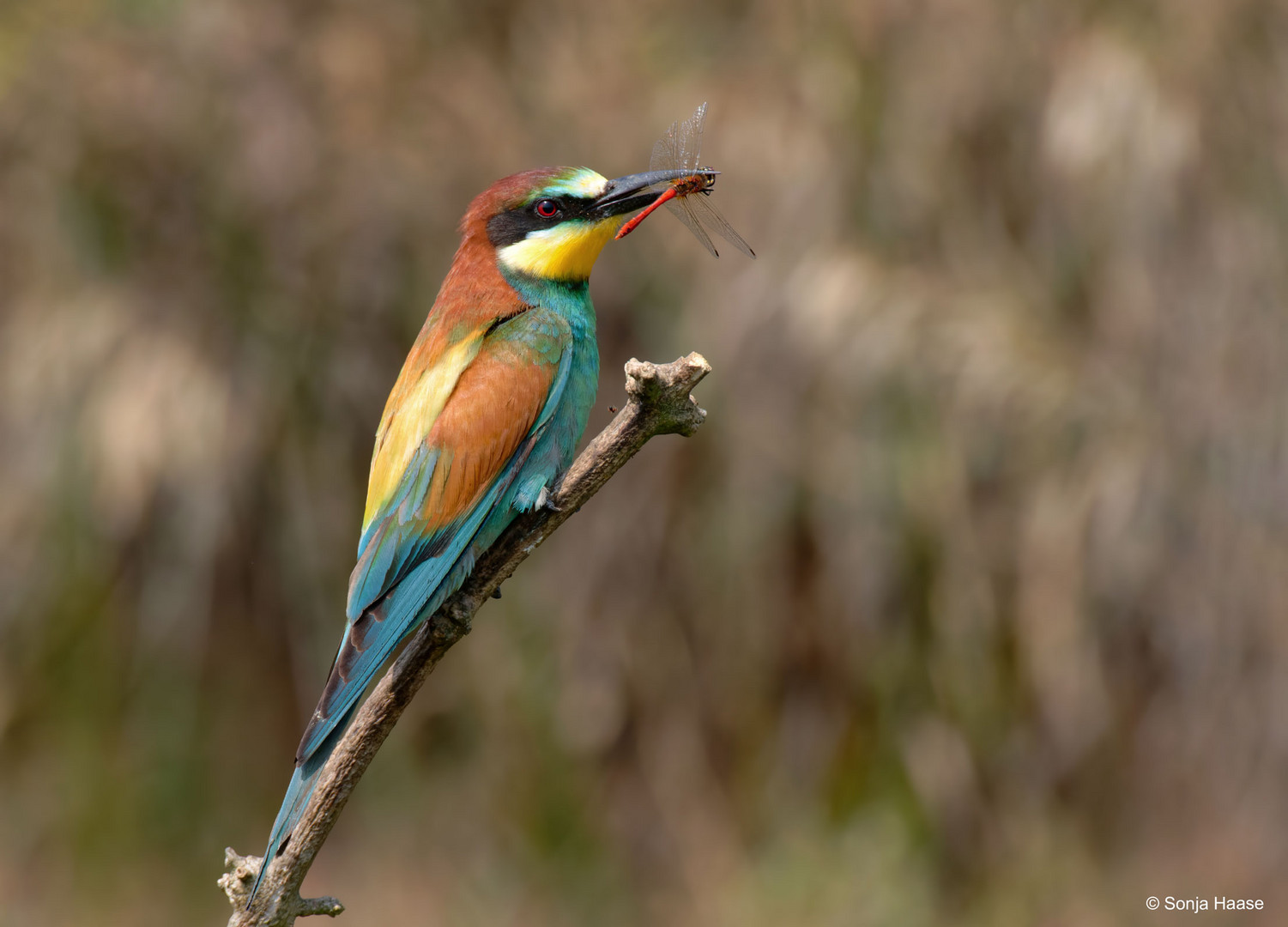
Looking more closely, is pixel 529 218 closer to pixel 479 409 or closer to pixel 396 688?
pixel 479 409

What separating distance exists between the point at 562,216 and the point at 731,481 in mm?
1801

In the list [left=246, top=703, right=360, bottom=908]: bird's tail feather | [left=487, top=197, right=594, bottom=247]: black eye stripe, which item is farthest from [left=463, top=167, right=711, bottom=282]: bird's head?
[left=246, top=703, right=360, bottom=908]: bird's tail feather

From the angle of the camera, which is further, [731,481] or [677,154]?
[731,481]

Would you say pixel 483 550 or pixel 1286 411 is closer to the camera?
pixel 483 550

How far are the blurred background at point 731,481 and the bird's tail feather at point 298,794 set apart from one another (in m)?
2.28

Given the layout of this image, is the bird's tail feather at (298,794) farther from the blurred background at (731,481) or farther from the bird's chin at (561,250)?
the blurred background at (731,481)

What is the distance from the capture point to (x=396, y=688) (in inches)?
64.2

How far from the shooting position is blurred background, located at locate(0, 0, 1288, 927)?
3.74 m

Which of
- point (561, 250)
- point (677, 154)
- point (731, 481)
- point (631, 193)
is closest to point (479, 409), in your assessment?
point (561, 250)

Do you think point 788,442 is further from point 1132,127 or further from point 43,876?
point 43,876

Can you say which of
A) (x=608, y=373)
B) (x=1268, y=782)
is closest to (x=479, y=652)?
(x=608, y=373)

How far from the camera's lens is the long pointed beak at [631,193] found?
2.18 meters

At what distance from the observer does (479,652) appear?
4.06m

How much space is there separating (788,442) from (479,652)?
1265 mm
